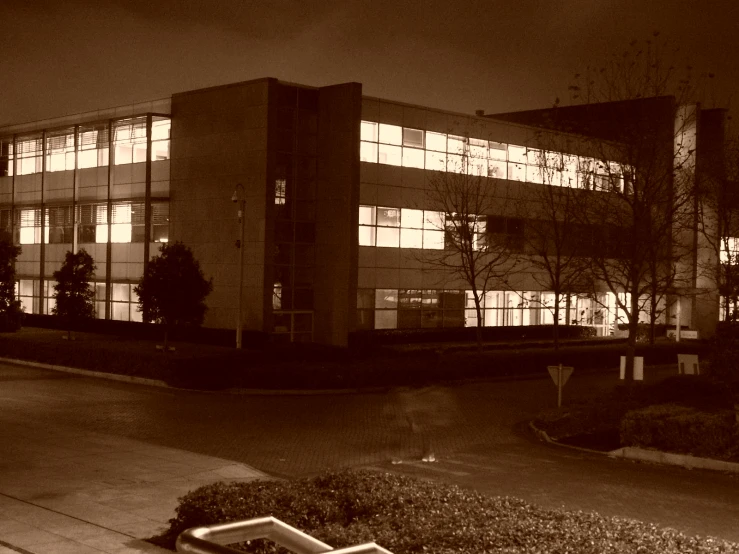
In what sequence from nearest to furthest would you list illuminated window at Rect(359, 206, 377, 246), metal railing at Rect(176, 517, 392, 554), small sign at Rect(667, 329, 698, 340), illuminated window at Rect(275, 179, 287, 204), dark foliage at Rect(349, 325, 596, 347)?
metal railing at Rect(176, 517, 392, 554) → illuminated window at Rect(275, 179, 287, 204) → dark foliage at Rect(349, 325, 596, 347) → illuminated window at Rect(359, 206, 377, 246) → small sign at Rect(667, 329, 698, 340)

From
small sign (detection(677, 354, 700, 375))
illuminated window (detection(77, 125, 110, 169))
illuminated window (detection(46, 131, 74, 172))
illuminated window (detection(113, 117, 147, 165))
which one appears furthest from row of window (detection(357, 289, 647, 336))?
illuminated window (detection(46, 131, 74, 172))

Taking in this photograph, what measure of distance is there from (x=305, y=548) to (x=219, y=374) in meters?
22.3

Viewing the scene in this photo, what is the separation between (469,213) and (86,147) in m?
21.6

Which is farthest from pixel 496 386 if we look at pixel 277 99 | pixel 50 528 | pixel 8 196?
pixel 8 196

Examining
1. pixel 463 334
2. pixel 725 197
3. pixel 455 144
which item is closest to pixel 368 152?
pixel 455 144

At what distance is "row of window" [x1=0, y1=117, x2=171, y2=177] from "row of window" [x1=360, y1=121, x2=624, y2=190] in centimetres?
1031

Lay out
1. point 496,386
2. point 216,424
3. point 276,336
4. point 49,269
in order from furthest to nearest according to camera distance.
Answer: point 49,269
point 276,336
point 496,386
point 216,424

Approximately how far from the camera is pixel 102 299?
46.7 metres

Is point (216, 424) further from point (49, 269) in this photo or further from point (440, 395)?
point (49, 269)

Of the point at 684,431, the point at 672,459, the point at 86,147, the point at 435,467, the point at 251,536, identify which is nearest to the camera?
the point at 251,536

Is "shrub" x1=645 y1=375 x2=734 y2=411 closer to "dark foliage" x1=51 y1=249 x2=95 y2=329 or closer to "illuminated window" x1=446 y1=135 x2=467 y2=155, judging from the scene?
"illuminated window" x1=446 y1=135 x2=467 y2=155

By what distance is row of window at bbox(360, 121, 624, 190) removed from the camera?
136 ft

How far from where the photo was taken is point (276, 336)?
3900 centimetres

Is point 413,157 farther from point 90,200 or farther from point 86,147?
point 86,147
